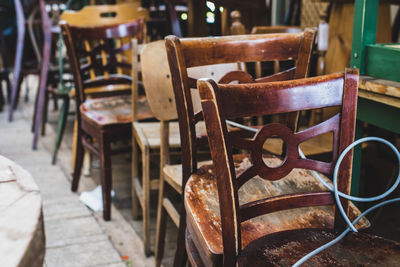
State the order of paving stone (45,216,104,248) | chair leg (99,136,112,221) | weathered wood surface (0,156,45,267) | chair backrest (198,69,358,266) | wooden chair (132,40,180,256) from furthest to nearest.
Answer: chair leg (99,136,112,221), paving stone (45,216,104,248), wooden chair (132,40,180,256), chair backrest (198,69,358,266), weathered wood surface (0,156,45,267)

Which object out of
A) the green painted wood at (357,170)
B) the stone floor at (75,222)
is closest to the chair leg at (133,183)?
the stone floor at (75,222)

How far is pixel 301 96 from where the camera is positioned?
908 millimetres

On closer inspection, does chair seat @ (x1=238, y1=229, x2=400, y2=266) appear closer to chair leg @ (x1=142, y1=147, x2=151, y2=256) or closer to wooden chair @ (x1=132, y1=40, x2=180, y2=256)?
wooden chair @ (x1=132, y1=40, x2=180, y2=256)

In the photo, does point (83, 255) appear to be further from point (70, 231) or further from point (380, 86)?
point (380, 86)

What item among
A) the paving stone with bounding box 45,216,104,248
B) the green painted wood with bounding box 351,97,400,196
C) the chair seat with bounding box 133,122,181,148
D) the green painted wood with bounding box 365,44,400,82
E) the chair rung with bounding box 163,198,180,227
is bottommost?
the paving stone with bounding box 45,216,104,248

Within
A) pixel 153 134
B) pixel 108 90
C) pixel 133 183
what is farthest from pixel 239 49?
pixel 108 90

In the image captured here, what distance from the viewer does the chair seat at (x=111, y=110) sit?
238 centimetres

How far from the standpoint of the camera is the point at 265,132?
36.2 inches

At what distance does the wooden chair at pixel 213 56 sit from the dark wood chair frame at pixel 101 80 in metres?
0.99

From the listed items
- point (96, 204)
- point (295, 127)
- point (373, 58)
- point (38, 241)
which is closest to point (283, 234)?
point (295, 127)

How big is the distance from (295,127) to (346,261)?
566 mm

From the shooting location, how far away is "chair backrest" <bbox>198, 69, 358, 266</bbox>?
0.84 m

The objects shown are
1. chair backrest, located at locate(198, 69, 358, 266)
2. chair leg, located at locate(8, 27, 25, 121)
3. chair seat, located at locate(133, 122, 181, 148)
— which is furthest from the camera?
chair leg, located at locate(8, 27, 25, 121)

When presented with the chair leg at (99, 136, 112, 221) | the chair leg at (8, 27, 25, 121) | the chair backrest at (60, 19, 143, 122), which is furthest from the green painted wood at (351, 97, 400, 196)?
the chair leg at (8, 27, 25, 121)
